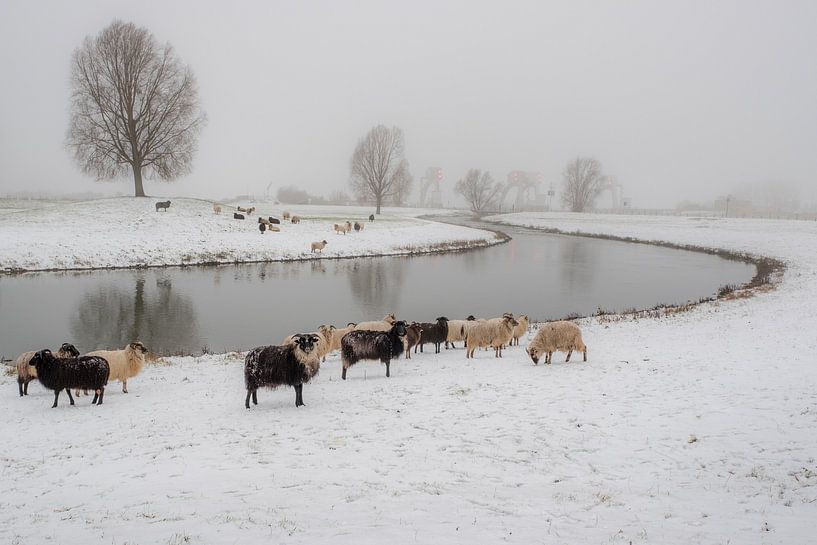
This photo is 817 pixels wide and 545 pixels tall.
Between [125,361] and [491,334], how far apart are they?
10003mm

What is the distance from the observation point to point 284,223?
49031 millimetres

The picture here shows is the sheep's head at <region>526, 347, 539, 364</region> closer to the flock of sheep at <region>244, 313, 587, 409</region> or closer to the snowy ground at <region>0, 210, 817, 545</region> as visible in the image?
the flock of sheep at <region>244, 313, 587, 409</region>

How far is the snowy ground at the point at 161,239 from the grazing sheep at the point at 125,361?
954 inches

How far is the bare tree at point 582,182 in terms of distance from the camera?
11150cm

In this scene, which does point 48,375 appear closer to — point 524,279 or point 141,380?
point 141,380

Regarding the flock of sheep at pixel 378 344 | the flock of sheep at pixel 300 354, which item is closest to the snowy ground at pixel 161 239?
the flock of sheep at pixel 300 354

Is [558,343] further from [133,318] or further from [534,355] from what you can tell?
[133,318]

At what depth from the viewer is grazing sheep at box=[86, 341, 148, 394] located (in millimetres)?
11258

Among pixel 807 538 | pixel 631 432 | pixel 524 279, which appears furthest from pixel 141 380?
pixel 524 279

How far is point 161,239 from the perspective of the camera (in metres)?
36.5

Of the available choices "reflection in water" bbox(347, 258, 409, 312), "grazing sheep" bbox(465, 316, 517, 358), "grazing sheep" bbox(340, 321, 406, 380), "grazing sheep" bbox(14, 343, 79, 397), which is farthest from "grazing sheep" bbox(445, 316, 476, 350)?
"grazing sheep" bbox(14, 343, 79, 397)

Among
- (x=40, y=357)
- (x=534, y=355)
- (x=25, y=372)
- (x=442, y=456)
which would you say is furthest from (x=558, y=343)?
(x=25, y=372)

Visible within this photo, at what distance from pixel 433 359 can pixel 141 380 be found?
8096 mm

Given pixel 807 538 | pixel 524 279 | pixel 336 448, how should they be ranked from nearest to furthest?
pixel 807 538, pixel 336 448, pixel 524 279
